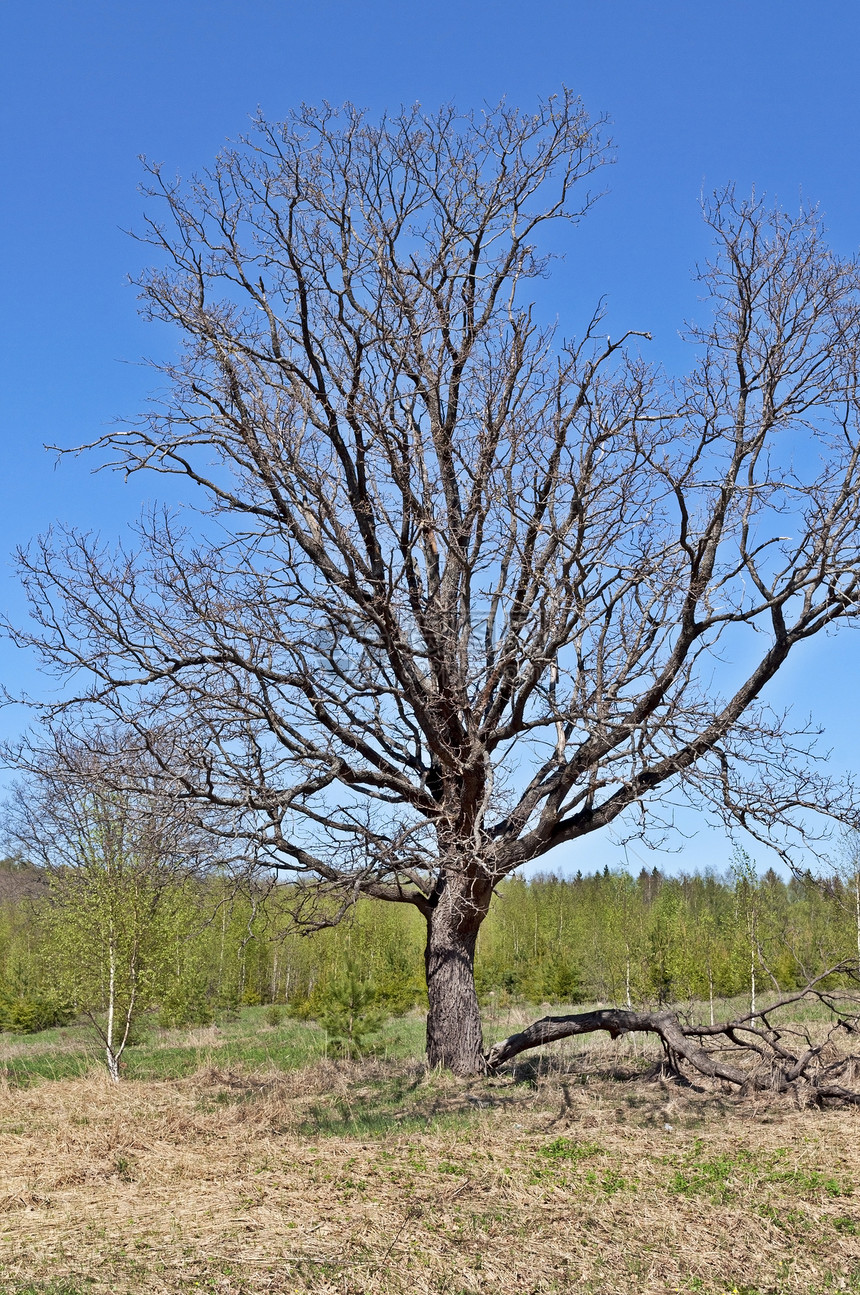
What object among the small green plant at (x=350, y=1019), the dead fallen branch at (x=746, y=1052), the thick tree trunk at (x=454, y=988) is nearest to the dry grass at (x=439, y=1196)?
the dead fallen branch at (x=746, y=1052)

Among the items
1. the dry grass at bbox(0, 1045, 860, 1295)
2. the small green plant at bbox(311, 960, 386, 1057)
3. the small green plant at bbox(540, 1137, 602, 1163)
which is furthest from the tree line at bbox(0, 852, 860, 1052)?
the small green plant at bbox(540, 1137, 602, 1163)

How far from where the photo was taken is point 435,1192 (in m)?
6.29

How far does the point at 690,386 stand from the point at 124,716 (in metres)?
7.71

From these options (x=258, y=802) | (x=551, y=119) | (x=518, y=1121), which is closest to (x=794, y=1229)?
(x=518, y=1121)

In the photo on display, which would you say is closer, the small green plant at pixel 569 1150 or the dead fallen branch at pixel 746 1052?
the small green plant at pixel 569 1150

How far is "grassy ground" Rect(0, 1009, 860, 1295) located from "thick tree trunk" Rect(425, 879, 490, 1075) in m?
0.41

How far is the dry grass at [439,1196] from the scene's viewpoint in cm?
519

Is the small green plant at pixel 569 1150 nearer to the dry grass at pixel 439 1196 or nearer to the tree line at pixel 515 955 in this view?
the dry grass at pixel 439 1196

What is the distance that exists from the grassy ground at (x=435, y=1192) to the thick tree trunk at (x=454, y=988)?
41 cm

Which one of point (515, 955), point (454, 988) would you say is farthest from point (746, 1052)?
point (515, 955)

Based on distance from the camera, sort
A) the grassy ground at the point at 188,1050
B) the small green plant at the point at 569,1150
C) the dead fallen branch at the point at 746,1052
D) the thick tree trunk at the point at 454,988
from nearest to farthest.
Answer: the small green plant at the point at 569,1150 → the dead fallen branch at the point at 746,1052 → the thick tree trunk at the point at 454,988 → the grassy ground at the point at 188,1050

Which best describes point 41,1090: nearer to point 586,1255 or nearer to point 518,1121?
point 518,1121

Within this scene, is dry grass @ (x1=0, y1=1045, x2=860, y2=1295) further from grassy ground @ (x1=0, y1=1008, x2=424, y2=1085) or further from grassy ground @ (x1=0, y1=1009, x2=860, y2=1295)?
grassy ground @ (x1=0, y1=1008, x2=424, y2=1085)

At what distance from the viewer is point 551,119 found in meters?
12.1
